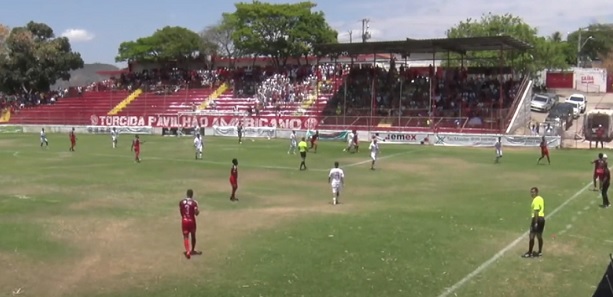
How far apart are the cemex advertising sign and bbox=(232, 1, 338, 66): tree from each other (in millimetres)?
17406

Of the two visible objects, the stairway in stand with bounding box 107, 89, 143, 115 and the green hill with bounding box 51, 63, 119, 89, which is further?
the green hill with bounding box 51, 63, 119, 89

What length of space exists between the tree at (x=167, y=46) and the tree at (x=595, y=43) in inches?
2507

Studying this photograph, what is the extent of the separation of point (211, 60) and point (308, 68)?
23393mm

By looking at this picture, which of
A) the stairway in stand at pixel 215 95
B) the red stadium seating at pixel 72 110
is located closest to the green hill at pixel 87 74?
the red stadium seating at pixel 72 110

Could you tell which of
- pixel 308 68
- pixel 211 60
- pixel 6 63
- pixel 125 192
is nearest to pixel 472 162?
pixel 125 192

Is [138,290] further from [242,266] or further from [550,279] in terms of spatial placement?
[550,279]

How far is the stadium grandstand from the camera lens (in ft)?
178

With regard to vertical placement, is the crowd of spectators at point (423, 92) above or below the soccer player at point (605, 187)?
above

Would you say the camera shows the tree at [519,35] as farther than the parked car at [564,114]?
Yes

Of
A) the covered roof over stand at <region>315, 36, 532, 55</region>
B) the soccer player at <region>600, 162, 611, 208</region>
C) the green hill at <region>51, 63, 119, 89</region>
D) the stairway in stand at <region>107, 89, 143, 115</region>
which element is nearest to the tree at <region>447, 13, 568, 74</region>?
the covered roof over stand at <region>315, 36, 532, 55</region>

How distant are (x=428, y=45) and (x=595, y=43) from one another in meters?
78.4

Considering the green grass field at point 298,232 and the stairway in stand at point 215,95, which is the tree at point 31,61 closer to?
the stairway in stand at point 215,95

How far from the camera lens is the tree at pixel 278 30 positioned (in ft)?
267

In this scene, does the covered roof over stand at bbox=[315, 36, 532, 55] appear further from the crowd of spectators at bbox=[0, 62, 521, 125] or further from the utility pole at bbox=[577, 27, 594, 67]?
the utility pole at bbox=[577, 27, 594, 67]
